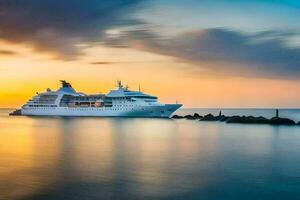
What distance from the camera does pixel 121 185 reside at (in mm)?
16391

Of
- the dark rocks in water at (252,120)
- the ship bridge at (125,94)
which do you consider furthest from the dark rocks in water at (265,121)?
the ship bridge at (125,94)

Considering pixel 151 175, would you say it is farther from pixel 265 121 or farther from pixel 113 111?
pixel 113 111

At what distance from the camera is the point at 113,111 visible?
94.7 meters

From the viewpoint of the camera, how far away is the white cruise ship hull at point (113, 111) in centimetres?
9100

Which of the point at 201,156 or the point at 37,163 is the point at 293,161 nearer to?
the point at 201,156

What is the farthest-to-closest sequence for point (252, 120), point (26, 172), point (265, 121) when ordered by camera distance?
1. point (252, 120)
2. point (265, 121)
3. point (26, 172)

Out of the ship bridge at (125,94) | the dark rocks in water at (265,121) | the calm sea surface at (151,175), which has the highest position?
the ship bridge at (125,94)

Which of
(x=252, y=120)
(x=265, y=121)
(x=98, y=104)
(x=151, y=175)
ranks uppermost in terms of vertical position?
(x=98, y=104)

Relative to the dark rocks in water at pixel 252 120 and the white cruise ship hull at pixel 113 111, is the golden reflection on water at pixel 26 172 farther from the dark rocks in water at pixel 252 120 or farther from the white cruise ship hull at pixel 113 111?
the white cruise ship hull at pixel 113 111

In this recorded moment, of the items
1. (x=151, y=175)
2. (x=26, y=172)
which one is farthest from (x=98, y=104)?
(x=151, y=175)

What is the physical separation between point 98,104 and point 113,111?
5.15m

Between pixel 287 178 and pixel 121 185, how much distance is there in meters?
7.73

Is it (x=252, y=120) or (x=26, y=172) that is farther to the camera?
(x=252, y=120)

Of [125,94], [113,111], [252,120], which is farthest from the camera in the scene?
[113,111]
